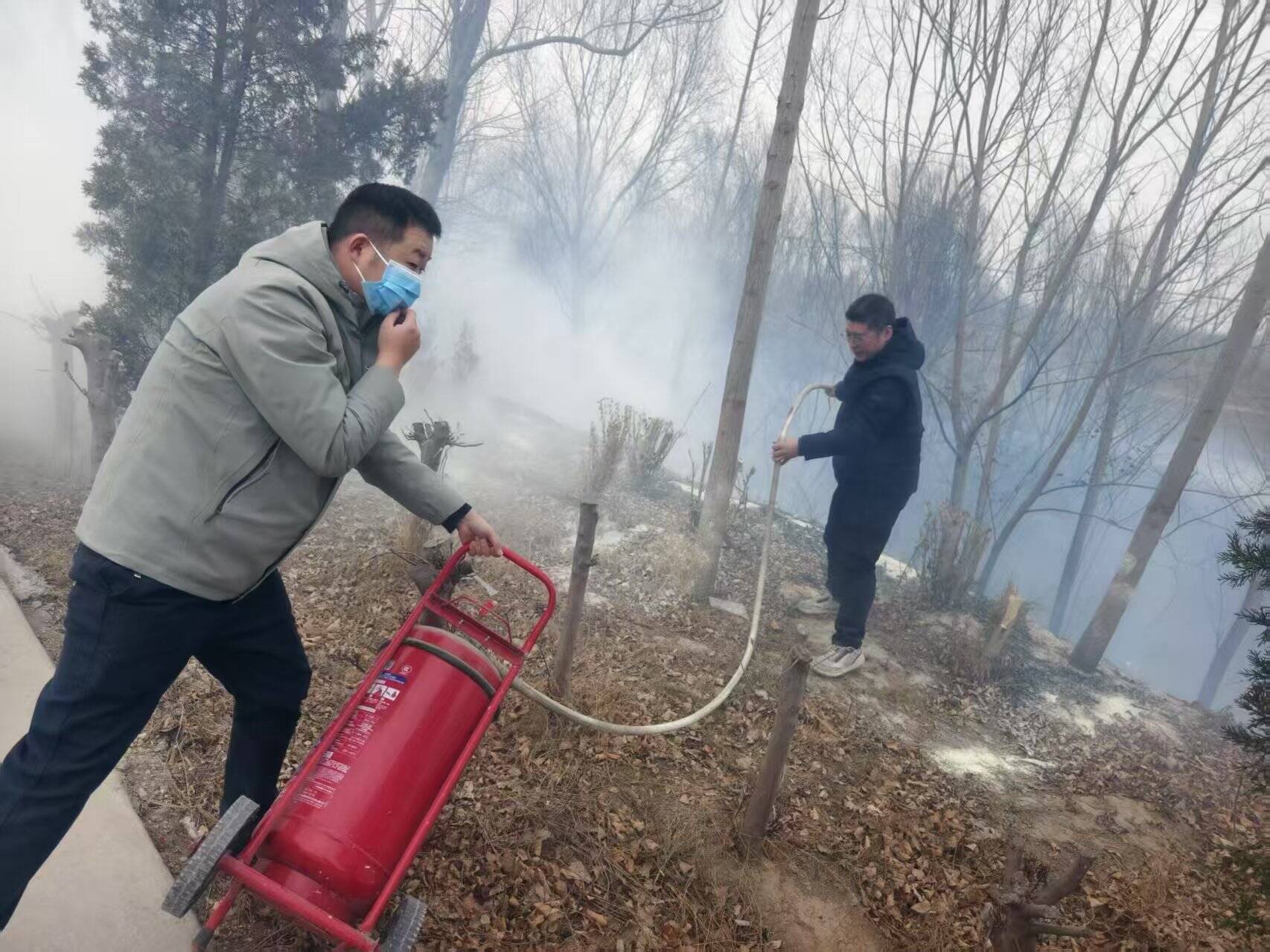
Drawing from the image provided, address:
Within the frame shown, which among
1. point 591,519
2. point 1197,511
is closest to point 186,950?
point 591,519

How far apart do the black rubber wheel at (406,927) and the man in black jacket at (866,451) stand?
10.1 ft

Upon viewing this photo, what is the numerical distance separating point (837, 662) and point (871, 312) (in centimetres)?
245

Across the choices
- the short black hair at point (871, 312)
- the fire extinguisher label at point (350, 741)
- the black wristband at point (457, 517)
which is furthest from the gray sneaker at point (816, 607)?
the fire extinguisher label at point (350, 741)

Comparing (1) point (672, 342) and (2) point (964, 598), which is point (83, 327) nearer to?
(2) point (964, 598)

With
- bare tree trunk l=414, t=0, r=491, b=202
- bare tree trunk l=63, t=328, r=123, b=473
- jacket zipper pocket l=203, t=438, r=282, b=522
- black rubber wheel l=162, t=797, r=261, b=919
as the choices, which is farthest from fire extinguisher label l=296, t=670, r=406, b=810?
bare tree trunk l=414, t=0, r=491, b=202

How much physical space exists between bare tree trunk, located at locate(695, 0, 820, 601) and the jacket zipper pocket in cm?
376

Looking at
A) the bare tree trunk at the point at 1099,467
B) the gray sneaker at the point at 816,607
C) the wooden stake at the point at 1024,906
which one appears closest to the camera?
the wooden stake at the point at 1024,906

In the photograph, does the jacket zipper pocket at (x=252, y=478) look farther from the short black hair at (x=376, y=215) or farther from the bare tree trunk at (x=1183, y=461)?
the bare tree trunk at (x=1183, y=461)

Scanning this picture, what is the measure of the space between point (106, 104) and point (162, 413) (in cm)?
680

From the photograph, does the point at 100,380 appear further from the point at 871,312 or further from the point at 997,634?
the point at 997,634

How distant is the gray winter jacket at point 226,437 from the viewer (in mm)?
1604

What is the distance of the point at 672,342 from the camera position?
25.3 metres

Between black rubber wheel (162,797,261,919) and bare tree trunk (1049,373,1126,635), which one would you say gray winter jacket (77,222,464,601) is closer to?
black rubber wheel (162,797,261,919)

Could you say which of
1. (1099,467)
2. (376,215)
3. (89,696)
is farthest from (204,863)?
(1099,467)
